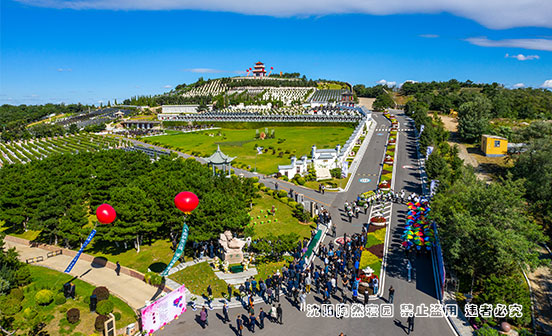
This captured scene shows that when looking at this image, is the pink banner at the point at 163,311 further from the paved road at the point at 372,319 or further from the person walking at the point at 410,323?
the person walking at the point at 410,323

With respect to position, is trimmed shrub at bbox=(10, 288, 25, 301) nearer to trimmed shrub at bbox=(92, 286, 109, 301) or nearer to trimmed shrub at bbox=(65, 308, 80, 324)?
trimmed shrub at bbox=(65, 308, 80, 324)

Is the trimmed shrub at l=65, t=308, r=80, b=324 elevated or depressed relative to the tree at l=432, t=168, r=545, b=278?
depressed

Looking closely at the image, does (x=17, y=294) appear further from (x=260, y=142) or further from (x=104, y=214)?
(x=260, y=142)

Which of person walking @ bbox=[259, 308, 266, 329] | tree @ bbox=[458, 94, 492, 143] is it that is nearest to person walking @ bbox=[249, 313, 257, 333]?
person walking @ bbox=[259, 308, 266, 329]

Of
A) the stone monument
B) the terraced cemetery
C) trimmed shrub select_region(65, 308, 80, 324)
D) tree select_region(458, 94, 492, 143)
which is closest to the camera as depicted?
trimmed shrub select_region(65, 308, 80, 324)

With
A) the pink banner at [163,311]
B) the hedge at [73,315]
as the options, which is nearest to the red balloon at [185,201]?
the pink banner at [163,311]

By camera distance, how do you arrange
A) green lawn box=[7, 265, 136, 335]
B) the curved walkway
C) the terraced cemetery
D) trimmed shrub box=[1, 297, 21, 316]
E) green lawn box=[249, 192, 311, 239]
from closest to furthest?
trimmed shrub box=[1, 297, 21, 316] < green lawn box=[7, 265, 136, 335] < the curved walkway < green lawn box=[249, 192, 311, 239] < the terraced cemetery

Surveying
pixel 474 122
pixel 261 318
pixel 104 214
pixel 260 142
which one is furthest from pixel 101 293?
pixel 474 122
